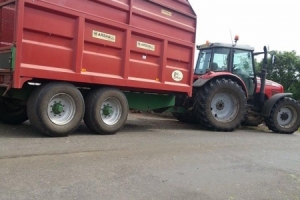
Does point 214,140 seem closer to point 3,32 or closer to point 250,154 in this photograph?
point 250,154

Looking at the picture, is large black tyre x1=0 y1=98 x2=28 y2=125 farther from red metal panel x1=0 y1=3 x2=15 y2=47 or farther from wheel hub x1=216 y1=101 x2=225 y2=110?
wheel hub x1=216 y1=101 x2=225 y2=110

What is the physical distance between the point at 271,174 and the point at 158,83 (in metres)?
3.61

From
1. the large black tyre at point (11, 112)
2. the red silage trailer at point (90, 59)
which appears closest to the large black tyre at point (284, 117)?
the red silage trailer at point (90, 59)

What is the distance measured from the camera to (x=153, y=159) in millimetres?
5113

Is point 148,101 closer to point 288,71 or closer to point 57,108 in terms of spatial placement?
point 57,108

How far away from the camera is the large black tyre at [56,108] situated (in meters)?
5.95

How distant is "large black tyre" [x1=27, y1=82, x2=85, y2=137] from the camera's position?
5945 mm

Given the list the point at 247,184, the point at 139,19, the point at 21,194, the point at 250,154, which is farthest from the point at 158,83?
the point at 21,194

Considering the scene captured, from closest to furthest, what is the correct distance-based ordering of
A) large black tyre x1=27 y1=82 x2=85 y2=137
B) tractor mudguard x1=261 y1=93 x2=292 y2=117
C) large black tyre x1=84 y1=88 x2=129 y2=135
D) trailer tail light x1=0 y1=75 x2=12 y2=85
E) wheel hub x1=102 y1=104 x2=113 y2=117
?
trailer tail light x1=0 y1=75 x2=12 y2=85
large black tyre x1=27 y1=82 x2=85 y2=137
large black tyre x1=84 y1=88 x2=129 y2=135
wheel hub x1=102 y1=104 x2=113 y2=117
tractor mudguard x1=261 y1=93 x2=292 y2=117

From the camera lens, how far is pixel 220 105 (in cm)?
930

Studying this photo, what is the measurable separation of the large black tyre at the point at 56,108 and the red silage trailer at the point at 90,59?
0.05 ft

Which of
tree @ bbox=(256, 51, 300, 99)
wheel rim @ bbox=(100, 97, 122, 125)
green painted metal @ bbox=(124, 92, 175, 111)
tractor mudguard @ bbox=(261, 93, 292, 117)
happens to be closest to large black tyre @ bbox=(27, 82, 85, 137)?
wheel rim @ bbox=(100, 97, 122, 125)

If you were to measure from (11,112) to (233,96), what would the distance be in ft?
18.2

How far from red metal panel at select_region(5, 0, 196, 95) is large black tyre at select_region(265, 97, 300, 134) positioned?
3.03m
